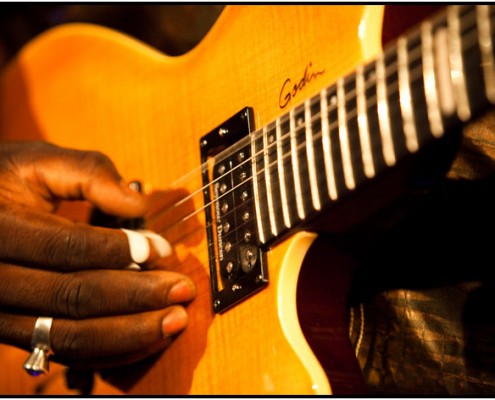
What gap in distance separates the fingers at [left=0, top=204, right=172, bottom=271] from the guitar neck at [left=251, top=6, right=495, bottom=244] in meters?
0.18

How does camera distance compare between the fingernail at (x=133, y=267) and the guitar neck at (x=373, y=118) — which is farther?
the fingernail at (x=133, y=267)

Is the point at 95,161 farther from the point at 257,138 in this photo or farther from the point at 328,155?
the point at 328,155

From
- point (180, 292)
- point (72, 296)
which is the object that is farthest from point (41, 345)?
point (180, 292)

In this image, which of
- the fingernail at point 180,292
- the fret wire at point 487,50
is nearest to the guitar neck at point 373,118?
the fret wire at point 487,50

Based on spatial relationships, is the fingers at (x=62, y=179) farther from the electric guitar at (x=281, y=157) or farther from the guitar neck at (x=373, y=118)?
the guitar neck at (x=373, y=118)

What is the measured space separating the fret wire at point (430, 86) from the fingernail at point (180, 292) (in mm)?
373

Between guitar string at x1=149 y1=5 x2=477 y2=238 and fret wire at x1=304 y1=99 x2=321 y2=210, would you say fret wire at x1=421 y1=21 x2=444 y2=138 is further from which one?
fret wire at x1=304 y1=99 x2=321 y2=210

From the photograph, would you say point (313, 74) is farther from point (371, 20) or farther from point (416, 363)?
point (416, 363)

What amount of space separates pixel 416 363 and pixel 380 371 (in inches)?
1.8

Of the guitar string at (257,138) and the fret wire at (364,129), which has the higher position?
the guitar string at (257,138)

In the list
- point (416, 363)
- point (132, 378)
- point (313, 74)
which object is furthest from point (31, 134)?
point (416, 363)

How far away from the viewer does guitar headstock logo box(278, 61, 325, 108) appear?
2.22ft

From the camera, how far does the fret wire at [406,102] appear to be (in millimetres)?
522

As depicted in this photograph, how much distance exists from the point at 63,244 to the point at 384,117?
408 mm
